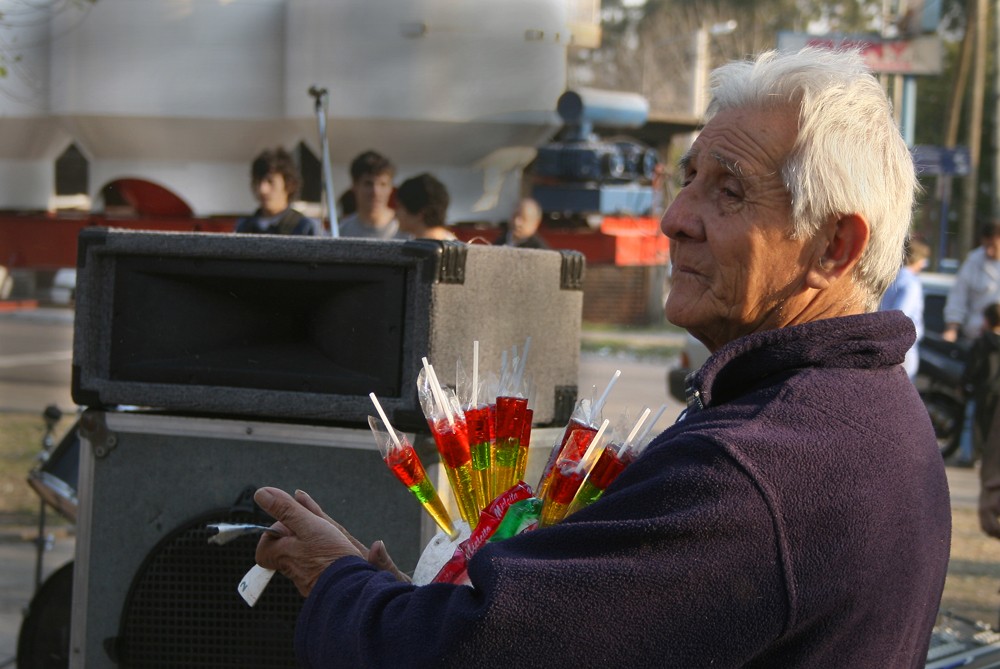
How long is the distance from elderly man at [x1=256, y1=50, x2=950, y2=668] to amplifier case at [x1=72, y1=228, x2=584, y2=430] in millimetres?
792

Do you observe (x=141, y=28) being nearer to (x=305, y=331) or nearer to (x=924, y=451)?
(x=305, y=331)

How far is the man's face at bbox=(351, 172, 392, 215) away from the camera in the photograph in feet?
17.9

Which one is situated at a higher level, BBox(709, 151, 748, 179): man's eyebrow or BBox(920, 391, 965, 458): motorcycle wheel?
BBox(709, 151, 748, 179): man's eyebrow

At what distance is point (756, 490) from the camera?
1.22 m

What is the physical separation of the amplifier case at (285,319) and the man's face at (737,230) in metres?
0.90

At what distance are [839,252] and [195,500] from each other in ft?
5.10

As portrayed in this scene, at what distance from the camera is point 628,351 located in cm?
1645

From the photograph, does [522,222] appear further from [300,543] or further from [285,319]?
[300,543]

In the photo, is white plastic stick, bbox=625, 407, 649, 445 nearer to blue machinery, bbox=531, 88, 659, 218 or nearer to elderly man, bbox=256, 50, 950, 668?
elderly man, bbox=256, 50, 950, 668

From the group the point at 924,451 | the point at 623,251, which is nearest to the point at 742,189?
the point at 924,451

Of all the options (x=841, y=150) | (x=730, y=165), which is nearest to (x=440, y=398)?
(x=730, y=165)

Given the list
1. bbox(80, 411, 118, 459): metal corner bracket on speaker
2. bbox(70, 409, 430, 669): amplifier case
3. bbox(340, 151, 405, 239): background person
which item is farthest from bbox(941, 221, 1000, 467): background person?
bbox(80, 411, 118, 459): metal corner bracket on speaker

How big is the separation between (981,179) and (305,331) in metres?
30.2

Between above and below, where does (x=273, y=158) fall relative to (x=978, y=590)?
above
